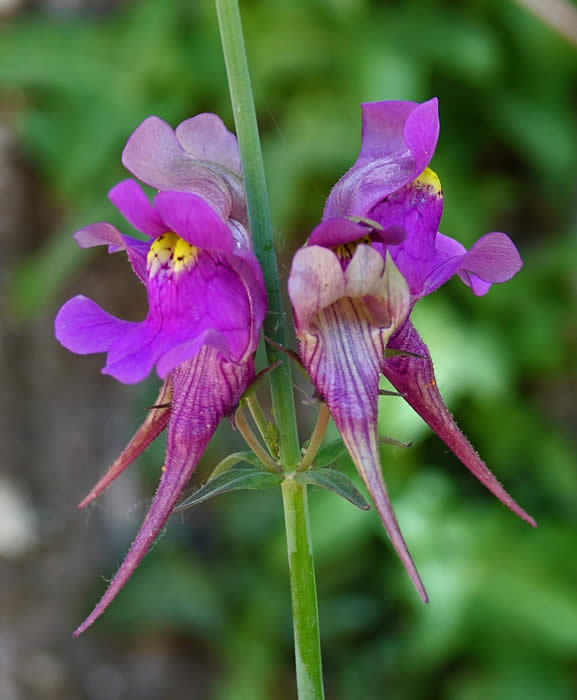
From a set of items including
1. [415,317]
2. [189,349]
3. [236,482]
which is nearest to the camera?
[189,349]

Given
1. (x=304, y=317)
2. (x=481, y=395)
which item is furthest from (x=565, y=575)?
(x=304, y=317)

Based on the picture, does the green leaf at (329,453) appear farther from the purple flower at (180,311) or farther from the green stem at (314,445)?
the purple flower at (180,311)

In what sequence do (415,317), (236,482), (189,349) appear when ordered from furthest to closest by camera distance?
1. (415,317)
2. (236,482)
3. (189,349)

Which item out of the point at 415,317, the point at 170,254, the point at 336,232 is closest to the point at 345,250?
the point at 336,232

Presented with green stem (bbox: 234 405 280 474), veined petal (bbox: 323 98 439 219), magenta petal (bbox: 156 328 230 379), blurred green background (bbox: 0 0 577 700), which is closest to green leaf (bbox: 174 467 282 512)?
green stem (bbox: 234 405 280 474)

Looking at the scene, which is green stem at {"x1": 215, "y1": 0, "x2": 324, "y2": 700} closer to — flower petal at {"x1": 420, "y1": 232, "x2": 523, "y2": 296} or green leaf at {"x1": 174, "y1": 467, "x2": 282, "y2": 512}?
green leaf at {"x1": 174, "y1": 467, "x2": 282, "y2": 512}

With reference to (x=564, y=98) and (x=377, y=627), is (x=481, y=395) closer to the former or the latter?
(x=377, y=627)

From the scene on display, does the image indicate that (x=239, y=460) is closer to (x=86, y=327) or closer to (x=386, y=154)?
(x=86, y=327)
